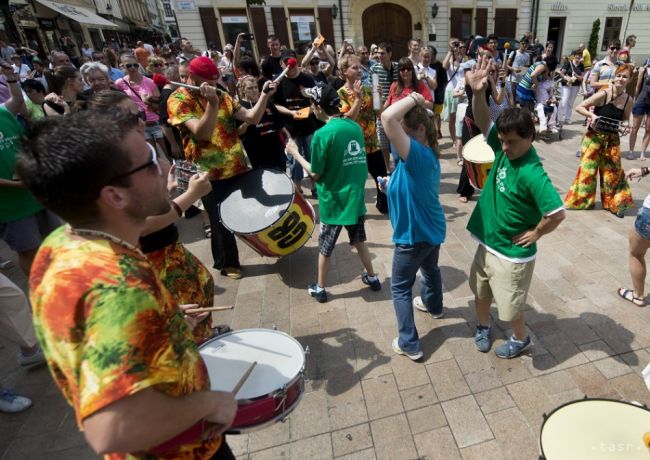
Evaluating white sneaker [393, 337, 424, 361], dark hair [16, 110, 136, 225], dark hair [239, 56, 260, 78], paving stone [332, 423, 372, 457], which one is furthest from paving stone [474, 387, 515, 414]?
dark hair [239, 56, 260, 78]

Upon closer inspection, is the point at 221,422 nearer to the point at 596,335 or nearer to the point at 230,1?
the point at 596,335

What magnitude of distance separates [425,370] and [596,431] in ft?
4.12

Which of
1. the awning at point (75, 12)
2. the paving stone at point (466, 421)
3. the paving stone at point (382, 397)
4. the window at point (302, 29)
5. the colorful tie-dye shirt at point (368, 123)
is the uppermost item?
the awning at point (75, 12)

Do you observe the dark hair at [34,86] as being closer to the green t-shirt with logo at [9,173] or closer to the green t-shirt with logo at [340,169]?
the green t-shirt with logo at [9,173]

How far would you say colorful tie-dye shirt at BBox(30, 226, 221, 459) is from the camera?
86 centimetres

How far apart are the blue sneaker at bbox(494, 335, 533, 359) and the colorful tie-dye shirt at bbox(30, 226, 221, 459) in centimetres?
242

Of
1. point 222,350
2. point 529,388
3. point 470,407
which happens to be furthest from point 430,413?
point 222,350

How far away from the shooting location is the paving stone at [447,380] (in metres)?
2.52

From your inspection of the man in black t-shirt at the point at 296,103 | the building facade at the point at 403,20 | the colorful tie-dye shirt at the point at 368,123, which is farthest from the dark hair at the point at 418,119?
the building facade at the point at 403,20

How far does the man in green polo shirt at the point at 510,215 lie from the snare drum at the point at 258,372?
1453mm

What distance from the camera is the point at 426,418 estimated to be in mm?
2375

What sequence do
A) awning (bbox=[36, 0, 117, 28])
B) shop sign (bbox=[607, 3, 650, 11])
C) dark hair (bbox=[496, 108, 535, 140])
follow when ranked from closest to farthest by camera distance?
1. dark hair (bbox=[496, 108, 535, 140])
2. awning (bbox=[36, 0, 117, 28])
3. shop sign (bbox=[607, 3, 650, 11])

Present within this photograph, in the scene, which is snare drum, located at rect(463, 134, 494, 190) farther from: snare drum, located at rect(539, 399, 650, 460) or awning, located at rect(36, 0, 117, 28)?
awning, located at rect(36, 0, 117, 28)

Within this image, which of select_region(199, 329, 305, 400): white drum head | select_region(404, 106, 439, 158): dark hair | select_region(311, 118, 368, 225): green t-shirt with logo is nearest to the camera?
select_region(199, 329, 305, 400): white drum head
